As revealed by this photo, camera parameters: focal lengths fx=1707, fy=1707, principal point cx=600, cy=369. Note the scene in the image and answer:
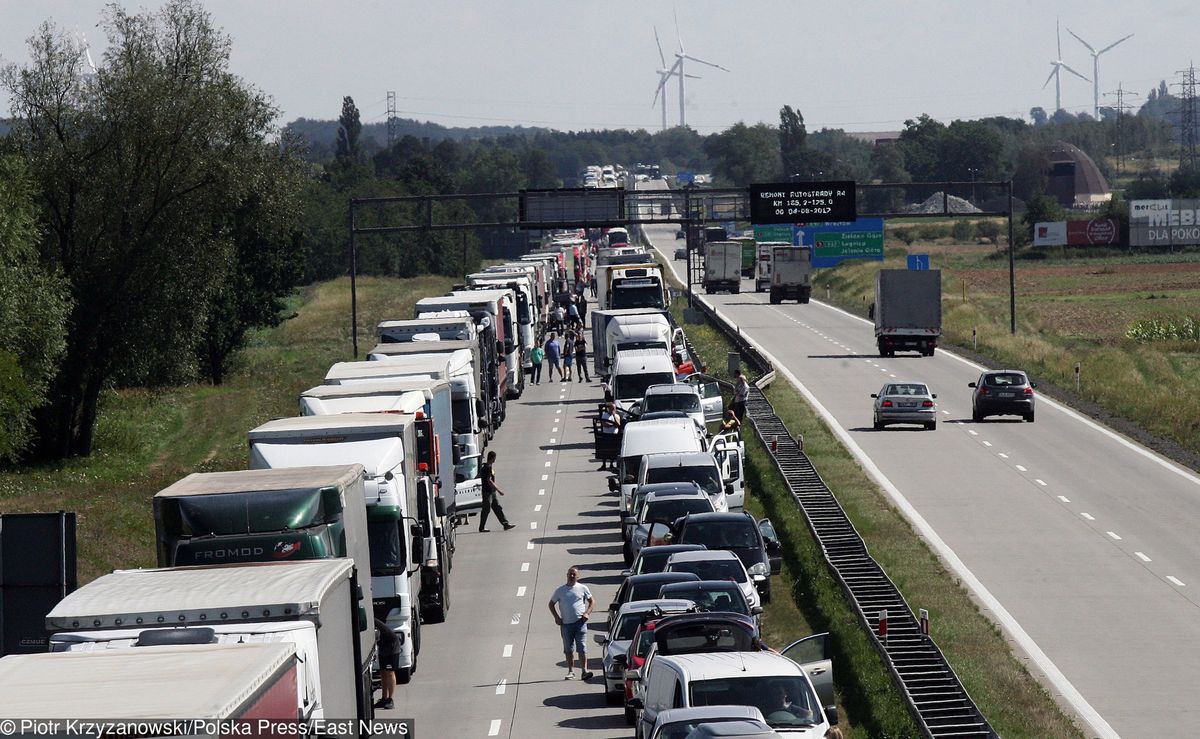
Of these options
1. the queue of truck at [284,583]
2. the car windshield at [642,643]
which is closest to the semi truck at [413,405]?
the queue of truck at [284,583]

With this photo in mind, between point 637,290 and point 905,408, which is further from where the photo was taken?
point 637,290

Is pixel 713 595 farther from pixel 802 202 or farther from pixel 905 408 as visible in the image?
pixel 802 202

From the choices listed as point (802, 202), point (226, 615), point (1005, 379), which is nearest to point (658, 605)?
point (226, 615)

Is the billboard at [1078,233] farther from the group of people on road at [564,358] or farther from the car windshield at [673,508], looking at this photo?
the car windshield at [673,508]

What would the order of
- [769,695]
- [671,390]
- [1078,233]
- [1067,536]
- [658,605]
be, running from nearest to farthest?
[769,695], [658,605], [1067,536], [671,390], [1078,233]

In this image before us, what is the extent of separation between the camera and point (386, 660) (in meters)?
18.9

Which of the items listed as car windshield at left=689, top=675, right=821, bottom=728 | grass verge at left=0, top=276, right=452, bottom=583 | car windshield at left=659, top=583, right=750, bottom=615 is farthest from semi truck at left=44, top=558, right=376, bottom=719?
grass verge at left=0, top=276, right=452, bottom=583

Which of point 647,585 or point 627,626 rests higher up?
point 647,585

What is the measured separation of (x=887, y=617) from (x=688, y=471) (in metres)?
8.60

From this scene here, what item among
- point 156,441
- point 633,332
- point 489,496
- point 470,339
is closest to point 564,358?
point 633,332

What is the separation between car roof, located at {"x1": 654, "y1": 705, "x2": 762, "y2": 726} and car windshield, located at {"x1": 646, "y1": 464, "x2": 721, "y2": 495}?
1563 cm

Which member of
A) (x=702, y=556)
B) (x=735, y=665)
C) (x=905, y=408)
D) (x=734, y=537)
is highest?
(x=735, y=665)

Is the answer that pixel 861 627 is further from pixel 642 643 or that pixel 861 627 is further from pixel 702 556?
pixel 642 643

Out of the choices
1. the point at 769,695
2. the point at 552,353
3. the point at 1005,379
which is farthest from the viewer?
the point at 552,353
